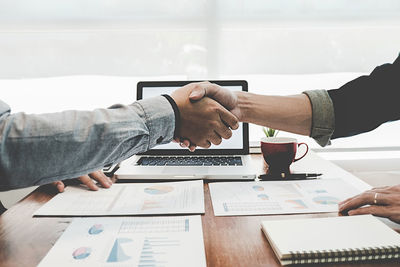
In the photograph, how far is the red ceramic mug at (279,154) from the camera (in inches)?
44.1

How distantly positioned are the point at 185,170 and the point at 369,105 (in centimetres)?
61

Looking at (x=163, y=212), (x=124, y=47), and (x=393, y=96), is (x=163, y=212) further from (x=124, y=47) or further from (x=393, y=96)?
(x=124, y=47)

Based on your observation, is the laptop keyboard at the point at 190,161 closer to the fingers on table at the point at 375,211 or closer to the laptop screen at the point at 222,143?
the laptop screen at the point at 222,143

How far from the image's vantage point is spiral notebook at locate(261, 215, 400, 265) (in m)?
0.59

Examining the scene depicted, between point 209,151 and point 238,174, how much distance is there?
31cm

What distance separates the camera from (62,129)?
28.7 inches

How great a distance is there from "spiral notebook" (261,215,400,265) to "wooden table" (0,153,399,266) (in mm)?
19

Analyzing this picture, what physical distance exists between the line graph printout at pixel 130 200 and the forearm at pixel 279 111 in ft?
1.08

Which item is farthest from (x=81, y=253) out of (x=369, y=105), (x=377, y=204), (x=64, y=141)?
(x=369, y=105)

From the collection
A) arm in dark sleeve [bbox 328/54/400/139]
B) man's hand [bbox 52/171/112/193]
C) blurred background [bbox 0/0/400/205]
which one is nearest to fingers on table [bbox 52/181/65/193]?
man's hand [bbox 52/171/112/193]

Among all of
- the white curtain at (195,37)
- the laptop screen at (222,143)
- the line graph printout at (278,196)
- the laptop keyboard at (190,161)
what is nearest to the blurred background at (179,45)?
the white curtain at (195,37)

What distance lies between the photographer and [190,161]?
1.25 metres

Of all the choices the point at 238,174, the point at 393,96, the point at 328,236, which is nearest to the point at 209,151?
the point at 238,174

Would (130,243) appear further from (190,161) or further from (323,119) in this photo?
(323,119)
